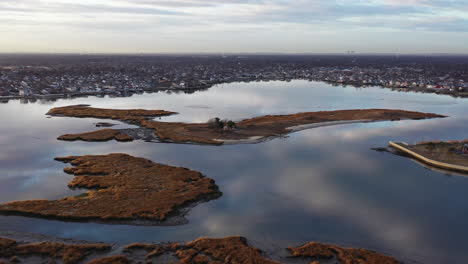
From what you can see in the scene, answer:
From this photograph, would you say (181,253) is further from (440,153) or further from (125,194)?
(440,153)

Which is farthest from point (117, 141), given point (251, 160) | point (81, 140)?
point (251, 160)

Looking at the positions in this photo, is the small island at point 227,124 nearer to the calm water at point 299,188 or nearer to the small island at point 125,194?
the calm water at point 299,188

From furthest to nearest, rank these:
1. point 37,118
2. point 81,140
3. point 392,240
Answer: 1. point 37,118
2. point 81,140
3. point 392,240

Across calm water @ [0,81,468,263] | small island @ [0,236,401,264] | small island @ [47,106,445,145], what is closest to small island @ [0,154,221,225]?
calm water @ [0,81,468,263]

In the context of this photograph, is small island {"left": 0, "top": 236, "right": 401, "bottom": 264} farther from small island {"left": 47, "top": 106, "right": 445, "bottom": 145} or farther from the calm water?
small island {"left": 47, "top": 106, "right": 445, "bottom": 145}

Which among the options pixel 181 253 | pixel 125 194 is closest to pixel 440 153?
pixel 181 253

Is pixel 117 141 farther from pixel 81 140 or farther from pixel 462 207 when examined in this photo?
pixel 462 207

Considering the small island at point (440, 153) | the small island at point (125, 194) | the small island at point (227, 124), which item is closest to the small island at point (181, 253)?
the small island at point (125, 194)
